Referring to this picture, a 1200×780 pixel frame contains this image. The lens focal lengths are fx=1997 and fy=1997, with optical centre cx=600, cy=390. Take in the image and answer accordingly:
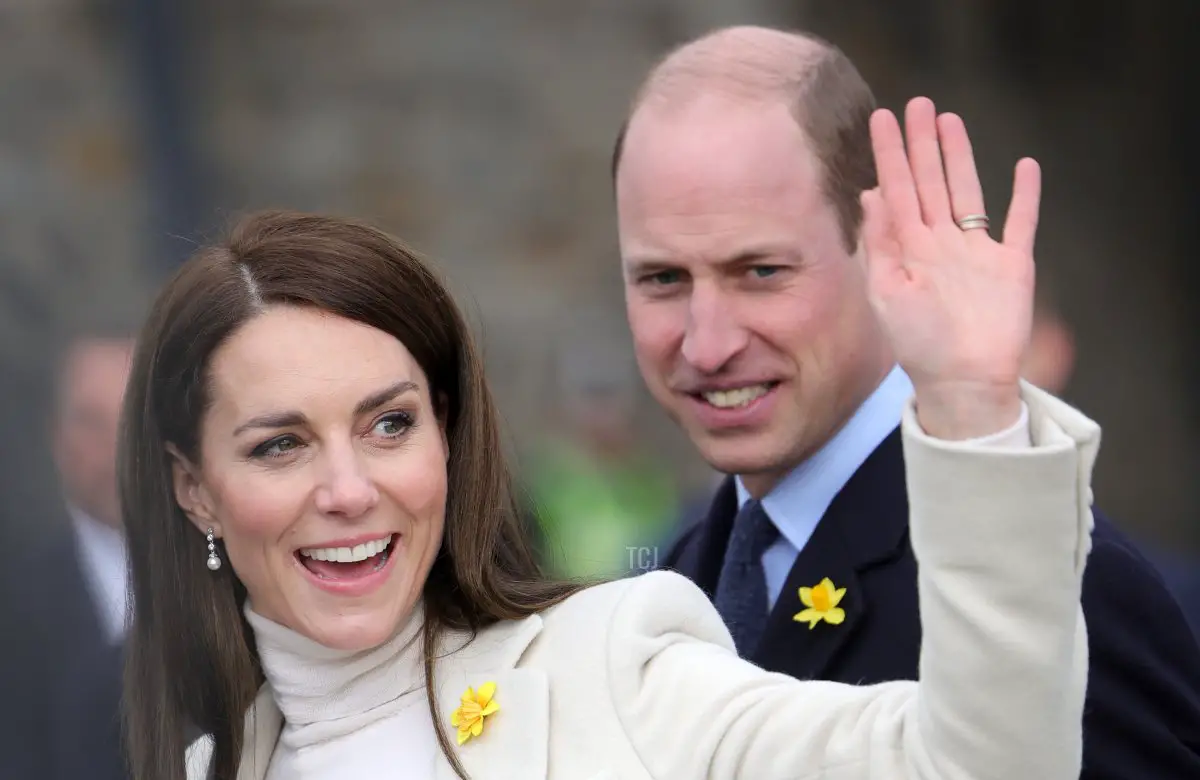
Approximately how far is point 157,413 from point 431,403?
16.3 inches

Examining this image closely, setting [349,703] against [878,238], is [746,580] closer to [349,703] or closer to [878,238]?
[349,703]

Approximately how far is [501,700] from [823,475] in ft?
2.72

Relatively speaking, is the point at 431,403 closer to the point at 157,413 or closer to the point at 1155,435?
the point at 157,413

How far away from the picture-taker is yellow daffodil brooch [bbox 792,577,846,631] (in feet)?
10.1

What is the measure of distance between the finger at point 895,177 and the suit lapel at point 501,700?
85 cm

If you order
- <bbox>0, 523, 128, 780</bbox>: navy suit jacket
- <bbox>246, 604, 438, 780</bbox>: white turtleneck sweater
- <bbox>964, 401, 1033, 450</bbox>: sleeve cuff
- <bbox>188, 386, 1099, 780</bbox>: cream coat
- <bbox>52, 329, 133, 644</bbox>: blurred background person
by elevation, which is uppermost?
<bbox>964, 401, 1033, 450</bbox>: sleeve cuff

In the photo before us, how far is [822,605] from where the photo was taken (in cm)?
311

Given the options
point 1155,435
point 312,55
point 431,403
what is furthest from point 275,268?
point 1155,435

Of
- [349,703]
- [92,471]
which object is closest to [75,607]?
[92,471]

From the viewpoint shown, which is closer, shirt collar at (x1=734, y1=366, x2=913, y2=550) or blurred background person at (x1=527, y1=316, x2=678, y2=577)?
shirt collar at (x1=734, y1=366, x2=913, y2=550)

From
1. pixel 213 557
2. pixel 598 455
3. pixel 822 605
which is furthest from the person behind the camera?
pixel 598 455

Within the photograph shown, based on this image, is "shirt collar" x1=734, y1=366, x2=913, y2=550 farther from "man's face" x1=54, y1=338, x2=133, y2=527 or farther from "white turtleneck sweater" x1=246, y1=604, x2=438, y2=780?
"man's face" x1=54, y1=338, x2=133, y2=527

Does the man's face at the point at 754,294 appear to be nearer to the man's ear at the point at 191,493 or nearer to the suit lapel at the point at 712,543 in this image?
the suit lapel at the point at 712,543

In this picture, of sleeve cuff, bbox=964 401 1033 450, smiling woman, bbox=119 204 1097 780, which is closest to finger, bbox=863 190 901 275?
sleeve cuff, bbox=964 401 1033 450
